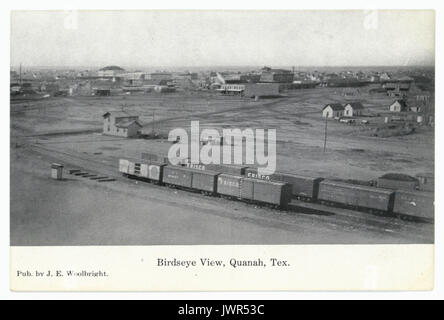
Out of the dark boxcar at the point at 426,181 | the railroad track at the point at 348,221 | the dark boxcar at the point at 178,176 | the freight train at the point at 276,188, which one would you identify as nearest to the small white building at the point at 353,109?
the freight train at the point at 276,188

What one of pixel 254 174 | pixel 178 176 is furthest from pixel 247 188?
pixel 178 176

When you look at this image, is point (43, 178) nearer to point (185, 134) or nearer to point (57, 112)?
point (57, 112)

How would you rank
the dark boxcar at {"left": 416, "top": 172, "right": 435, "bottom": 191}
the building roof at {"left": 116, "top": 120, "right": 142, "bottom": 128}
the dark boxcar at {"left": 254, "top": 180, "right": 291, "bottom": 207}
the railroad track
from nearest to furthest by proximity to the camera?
the dark boxcar at {"left": 416, "top": 172, "right": 435, "bottom": 191} → the railroad track → the dark boxcar at {"left": 254, "top": 180, "right": 291, "bottom": 207} → the building roof at {"left": 116, "top": 120, "right": 142, "bottom": 128}

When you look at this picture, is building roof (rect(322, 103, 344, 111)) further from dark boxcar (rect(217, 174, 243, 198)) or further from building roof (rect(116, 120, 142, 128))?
building roof (rect(116, 120, 142, 128))

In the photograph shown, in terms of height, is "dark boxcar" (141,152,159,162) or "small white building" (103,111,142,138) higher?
"small white building" (103,111,142,138)

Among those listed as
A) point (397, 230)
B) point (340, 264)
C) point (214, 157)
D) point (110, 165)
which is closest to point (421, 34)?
point (397, 230)

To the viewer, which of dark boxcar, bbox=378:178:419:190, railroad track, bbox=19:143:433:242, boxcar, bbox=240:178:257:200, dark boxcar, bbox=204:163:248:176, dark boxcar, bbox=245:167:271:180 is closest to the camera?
railroad track, bbox=19:143:433:242

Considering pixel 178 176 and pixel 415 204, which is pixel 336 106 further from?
pixel 178 176

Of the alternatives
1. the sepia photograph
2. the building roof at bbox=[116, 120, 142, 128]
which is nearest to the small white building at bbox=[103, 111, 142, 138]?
the building roof at bbox=[116, 120, 142, 128]
